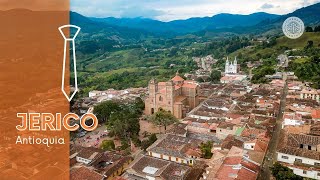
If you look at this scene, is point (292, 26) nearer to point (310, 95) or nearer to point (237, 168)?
point (310, 95)

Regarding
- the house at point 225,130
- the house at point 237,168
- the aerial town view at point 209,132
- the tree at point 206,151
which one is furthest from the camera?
the house at point 225,130

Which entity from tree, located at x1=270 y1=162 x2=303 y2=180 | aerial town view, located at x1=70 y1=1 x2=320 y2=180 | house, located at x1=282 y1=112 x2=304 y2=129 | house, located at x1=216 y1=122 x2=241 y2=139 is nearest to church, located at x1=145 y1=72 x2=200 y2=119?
aerial town view, located at x1=70 y1=1 x2=320 y2=180

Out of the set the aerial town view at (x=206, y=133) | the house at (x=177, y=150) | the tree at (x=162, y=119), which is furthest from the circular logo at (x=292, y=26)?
the house at (x=177, y=150)

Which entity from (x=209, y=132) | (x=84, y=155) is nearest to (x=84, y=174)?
(x=84, y=155)

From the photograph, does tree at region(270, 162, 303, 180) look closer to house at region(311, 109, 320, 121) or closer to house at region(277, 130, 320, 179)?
house at region(277, 130, 320, 179)

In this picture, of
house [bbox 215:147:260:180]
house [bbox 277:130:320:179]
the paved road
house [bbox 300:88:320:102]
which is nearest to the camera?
house [bbox 215:147:260:180]

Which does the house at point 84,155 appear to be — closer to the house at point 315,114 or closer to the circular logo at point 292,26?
the house at point 315,114

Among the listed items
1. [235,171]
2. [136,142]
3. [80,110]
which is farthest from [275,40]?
[235,171]
